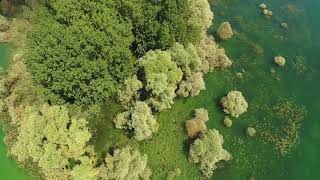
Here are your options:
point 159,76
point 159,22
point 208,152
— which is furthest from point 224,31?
point 208,152

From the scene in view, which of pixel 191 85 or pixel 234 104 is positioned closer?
pixel 234 104

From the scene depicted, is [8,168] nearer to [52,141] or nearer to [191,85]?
[52,141]

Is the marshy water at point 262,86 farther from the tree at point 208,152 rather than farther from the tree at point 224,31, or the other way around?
the tree at point 208,152

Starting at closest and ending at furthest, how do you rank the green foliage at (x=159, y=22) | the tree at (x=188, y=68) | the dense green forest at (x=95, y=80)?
1. the dense green forest at (x=95, y=80)
2. the green foliage at (x=159, y=22)
3. the tree at (x=188, y=68)

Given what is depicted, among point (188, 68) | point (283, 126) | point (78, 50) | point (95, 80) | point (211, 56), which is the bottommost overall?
point (283, 126)

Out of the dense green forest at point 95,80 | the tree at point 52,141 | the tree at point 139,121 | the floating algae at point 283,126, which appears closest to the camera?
the tree at point 52,141

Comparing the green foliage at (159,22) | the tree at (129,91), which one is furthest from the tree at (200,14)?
the tree at (129,91)

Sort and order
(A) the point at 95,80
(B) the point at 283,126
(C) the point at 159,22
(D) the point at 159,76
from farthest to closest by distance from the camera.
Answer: (B) the point at 283,126, (C) the point at 159,22, (D) the point at 159,76, (A) the point at 95,80
